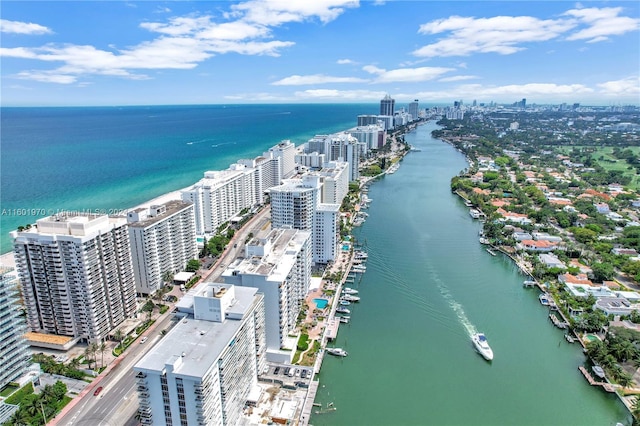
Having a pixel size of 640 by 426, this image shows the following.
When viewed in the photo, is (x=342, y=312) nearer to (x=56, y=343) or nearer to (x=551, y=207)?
(x=56, y=343)

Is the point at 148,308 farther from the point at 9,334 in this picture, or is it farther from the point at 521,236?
the point at 521,236

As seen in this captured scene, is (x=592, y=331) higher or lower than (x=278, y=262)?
lower

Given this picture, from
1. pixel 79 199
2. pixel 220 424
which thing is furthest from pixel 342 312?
pixel 79 199

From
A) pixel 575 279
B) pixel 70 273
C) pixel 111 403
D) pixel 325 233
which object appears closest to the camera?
pixel 111 403

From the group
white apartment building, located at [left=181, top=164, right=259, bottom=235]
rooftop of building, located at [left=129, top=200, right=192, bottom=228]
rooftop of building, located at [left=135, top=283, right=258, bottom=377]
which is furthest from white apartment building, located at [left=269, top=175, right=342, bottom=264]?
rooftop of building, located at [left=135, top=283, right=258, bottom=377]

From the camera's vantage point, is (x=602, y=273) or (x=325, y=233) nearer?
(x=602, y=273)

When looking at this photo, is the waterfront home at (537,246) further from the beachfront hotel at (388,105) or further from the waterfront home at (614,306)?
the beachfront hotel at (388,105)

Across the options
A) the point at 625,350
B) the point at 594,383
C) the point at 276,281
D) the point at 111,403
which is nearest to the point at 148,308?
the point at 111,403
